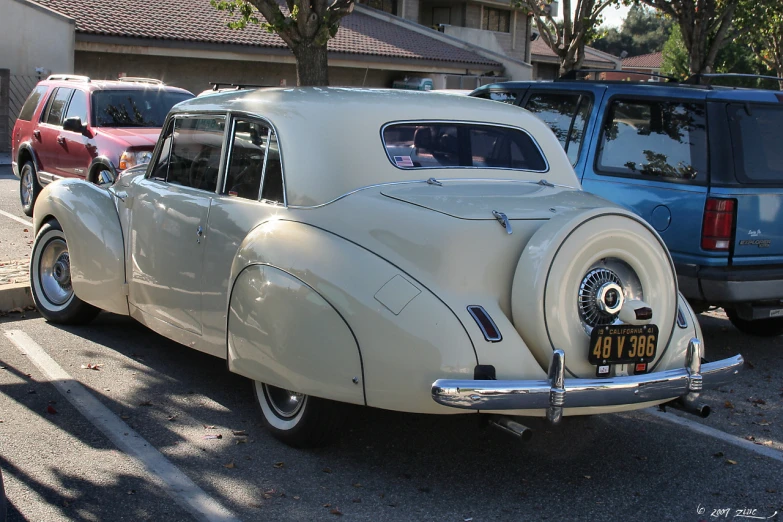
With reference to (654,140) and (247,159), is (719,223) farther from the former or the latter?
(247,159)

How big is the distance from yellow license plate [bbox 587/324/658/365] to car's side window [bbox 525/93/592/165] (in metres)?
3.38

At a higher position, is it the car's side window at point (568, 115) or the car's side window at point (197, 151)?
the car's side window at point (568, 115)

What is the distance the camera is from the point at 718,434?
5.25 m

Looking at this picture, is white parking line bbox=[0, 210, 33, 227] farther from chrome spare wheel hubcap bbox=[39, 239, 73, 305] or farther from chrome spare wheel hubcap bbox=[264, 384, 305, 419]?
chrome spare wheel hubcap bbox=[264, 384, 305, 419]

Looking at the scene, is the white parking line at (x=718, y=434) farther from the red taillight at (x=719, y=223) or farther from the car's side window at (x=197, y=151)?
the car's side window at (x=197, y=151)

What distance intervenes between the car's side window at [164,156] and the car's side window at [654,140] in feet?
11.1

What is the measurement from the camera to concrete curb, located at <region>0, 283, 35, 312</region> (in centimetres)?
718

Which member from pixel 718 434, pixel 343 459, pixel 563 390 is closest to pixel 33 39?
pixel 343 459

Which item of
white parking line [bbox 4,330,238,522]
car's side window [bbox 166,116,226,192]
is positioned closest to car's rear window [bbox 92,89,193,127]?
white parking line [bbox 4,330,238,522]

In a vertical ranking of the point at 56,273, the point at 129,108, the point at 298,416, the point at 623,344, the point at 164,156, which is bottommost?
the point at 298,416

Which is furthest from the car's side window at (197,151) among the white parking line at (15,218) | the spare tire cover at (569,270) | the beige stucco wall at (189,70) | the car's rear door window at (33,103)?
the beige stucco wall at (189,70)

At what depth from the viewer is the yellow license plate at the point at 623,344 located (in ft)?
13.3

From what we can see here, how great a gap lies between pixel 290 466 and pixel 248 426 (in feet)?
2.05

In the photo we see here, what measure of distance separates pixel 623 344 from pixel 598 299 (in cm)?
24
